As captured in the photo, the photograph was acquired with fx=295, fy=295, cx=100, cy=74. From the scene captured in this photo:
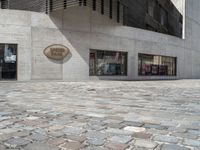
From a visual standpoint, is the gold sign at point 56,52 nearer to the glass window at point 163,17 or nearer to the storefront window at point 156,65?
the storefront window at point 156,65

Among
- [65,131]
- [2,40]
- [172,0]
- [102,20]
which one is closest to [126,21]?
[102,20]

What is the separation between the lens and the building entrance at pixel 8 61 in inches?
762

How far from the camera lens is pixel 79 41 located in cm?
2152

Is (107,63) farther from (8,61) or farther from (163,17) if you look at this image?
(163,17)

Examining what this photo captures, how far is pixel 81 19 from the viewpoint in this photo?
21.7 metres

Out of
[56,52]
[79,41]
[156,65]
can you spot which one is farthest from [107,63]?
[156,65]

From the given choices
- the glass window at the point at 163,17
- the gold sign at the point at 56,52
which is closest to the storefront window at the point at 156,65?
the glass window at the point at 163,17

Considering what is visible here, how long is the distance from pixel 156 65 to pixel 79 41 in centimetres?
1064

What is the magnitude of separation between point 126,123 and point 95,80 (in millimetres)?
16894

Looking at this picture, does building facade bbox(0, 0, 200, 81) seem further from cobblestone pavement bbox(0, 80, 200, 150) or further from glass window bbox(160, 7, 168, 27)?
cobblestone pavement bbox(0, 80, 200, 150)

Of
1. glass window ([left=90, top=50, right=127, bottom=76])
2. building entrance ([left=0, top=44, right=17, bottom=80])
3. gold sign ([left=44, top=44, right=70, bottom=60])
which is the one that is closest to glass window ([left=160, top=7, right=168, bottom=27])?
glass window ([left=90, top=50, right=127, bottom=76])

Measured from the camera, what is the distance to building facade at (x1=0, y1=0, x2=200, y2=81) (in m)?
19.5

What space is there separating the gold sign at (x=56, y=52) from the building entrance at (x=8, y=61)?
2128 millimetres

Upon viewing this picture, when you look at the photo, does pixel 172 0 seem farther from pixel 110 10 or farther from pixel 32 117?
pixel 32 117
